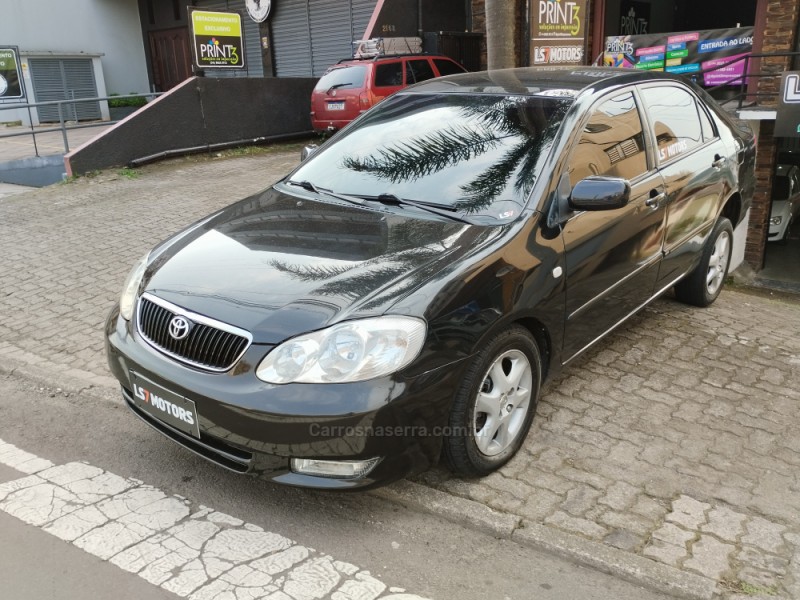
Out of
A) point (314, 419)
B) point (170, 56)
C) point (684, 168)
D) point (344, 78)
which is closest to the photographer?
point (314, 419)

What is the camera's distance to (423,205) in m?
3.57

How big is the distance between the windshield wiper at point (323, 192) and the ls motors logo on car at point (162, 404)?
142cm

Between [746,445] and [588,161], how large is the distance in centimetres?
167

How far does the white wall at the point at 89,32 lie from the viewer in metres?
21.1

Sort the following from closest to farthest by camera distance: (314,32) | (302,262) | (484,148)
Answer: (302,262)
(484,148)
(314,32)

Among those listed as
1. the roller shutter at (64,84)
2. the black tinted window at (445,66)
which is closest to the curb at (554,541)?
the black tinted window at (445,66)

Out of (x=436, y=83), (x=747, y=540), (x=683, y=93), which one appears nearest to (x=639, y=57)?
(x=683, y=93)

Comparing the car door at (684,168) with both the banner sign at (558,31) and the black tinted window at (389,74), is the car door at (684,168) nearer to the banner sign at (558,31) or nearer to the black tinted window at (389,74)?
the banner sign at (558,31)

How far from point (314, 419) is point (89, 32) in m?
23.9

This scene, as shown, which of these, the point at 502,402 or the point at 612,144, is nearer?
the point at 502,402

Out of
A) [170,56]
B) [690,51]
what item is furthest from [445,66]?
[170,56]

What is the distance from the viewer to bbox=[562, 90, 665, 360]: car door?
11.9 feet

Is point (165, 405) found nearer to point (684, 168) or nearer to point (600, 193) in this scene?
point (600, 193)

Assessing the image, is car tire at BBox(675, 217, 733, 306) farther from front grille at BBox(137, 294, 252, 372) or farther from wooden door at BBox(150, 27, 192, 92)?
wooden door at BBox(150, 27, 192, 92)
